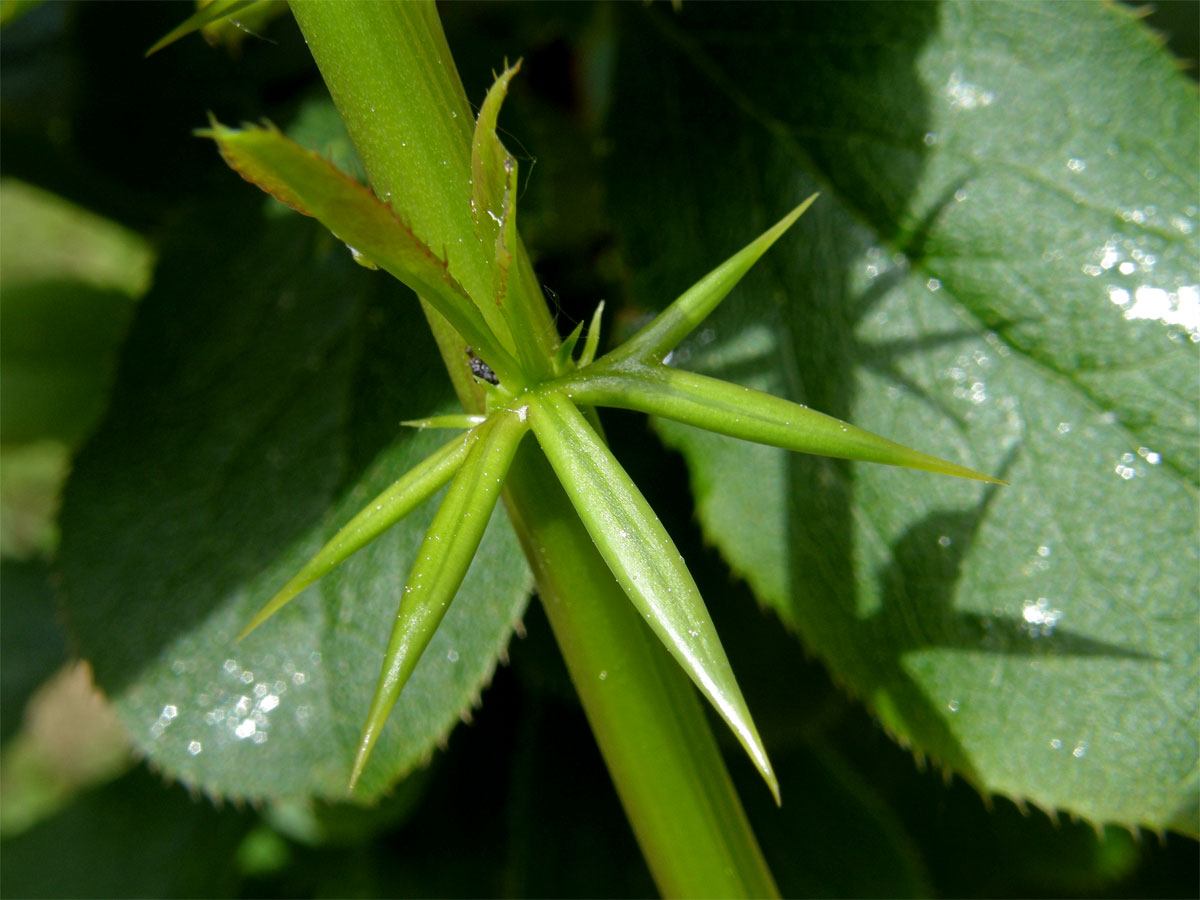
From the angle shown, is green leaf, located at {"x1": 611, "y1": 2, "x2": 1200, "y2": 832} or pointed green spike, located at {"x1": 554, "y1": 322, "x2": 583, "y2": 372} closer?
pointed green spike, located at {"x1": 554, "y1": 322, "x2": 583, "y2": 372}

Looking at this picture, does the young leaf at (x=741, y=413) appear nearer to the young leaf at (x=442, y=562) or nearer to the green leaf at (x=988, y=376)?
the young leaf at (x=442, y=562)

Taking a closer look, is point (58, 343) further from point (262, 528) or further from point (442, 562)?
point (442, 562)

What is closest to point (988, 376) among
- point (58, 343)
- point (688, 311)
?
point (688, 311)

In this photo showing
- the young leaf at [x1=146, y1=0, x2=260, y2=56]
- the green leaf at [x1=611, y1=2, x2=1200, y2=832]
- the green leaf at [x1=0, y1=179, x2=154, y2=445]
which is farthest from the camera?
the green leaf at [x1=0, y1=179, x2=154, y2=445]

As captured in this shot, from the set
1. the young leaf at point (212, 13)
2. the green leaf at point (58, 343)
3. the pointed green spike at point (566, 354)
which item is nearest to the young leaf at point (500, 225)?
the pointed green spike at point (566, 354)

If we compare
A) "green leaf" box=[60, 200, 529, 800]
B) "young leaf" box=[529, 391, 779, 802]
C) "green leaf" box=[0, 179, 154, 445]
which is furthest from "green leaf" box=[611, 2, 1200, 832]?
"green leaf" box=[0, 179, 154, 445]

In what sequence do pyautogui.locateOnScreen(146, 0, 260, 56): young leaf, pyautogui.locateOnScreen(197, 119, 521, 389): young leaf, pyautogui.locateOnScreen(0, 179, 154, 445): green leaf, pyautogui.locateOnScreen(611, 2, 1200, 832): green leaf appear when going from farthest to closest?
pyautogui.locateOnScreen(0, 179, 154, 445): green leaf < pyautogui.locateOnScreen(611, 2, 1200, 832): green leaf < pyautogui.locateOnScreen(146, 0, 260, 56): young leaf < pyautogui.locateOnScreen(197, 119, 521, 389): young leaf

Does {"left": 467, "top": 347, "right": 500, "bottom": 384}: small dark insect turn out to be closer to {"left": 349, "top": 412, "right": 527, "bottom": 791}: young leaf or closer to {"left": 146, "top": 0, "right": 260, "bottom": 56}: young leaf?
{"left": 349, "top": 412, "right": 527, "bottom": 791}: young leaf

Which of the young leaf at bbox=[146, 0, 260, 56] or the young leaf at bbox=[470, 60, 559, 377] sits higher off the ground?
the young leaf at bbox=[146, 0, 260, 56]
